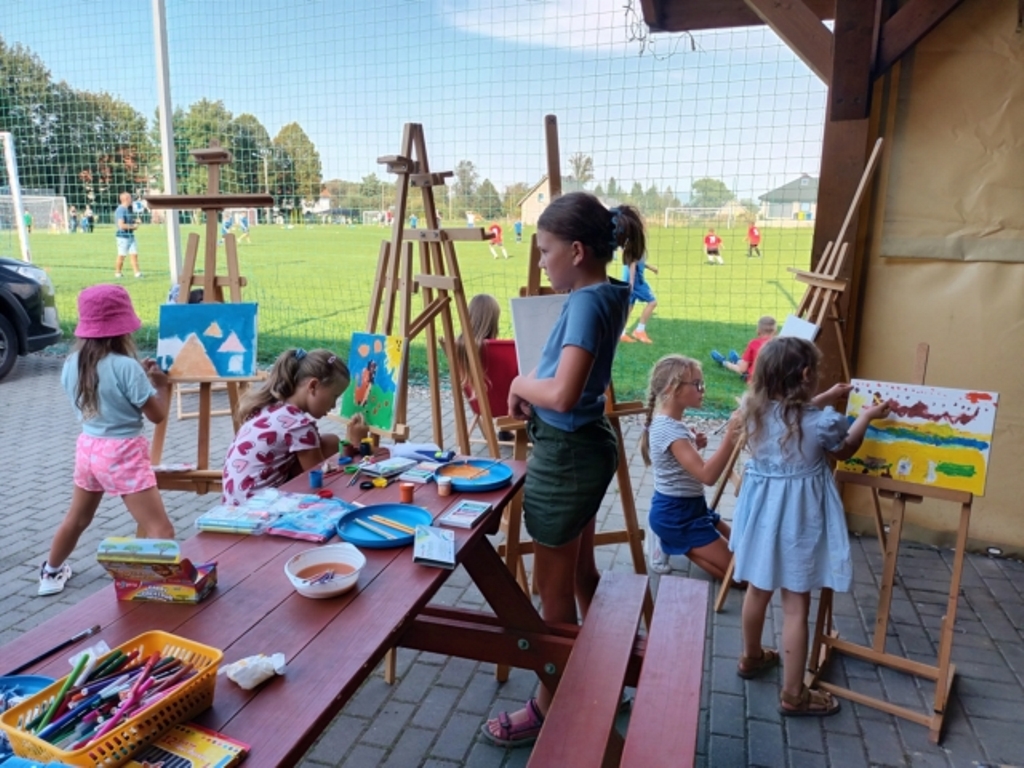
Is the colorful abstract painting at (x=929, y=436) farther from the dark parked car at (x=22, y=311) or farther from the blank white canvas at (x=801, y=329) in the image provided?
the dark parked car at (x=22, y=311)

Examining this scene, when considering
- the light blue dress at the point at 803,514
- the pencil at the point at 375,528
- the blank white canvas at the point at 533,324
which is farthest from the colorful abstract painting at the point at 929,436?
the pencil at the point at 375,528

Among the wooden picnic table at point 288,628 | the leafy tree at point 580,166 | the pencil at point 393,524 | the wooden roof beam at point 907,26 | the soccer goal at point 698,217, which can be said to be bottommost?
the wooden picnic table at point 288,628

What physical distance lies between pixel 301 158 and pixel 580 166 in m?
3.80

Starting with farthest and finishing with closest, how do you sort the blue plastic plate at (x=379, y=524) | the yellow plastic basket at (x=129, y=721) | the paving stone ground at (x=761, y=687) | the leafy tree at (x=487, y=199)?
the leafy tree at (x=487, y=199) < the paving stone ground at (x=761, y=687) < the blue plastic plate at (x=379, y=524) < the yellow plastic basket at (x=129, y=721)

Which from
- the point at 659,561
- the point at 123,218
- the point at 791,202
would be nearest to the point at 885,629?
the point at 659,561

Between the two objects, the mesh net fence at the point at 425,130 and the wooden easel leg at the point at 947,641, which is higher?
the mesh net fence at the point at 425,130

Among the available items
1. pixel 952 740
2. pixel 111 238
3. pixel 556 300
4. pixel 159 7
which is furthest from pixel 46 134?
pixel 952 740

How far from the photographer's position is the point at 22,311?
25.6 feet

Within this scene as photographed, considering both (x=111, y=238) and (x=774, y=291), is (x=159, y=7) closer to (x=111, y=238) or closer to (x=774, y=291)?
(x=111, y=238)

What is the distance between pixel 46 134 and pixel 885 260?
11161 millimetres

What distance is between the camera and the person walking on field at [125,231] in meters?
10.4

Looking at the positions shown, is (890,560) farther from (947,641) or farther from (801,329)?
(801,329)

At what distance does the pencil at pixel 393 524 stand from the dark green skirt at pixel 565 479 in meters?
0.40

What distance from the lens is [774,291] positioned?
10492 mm
